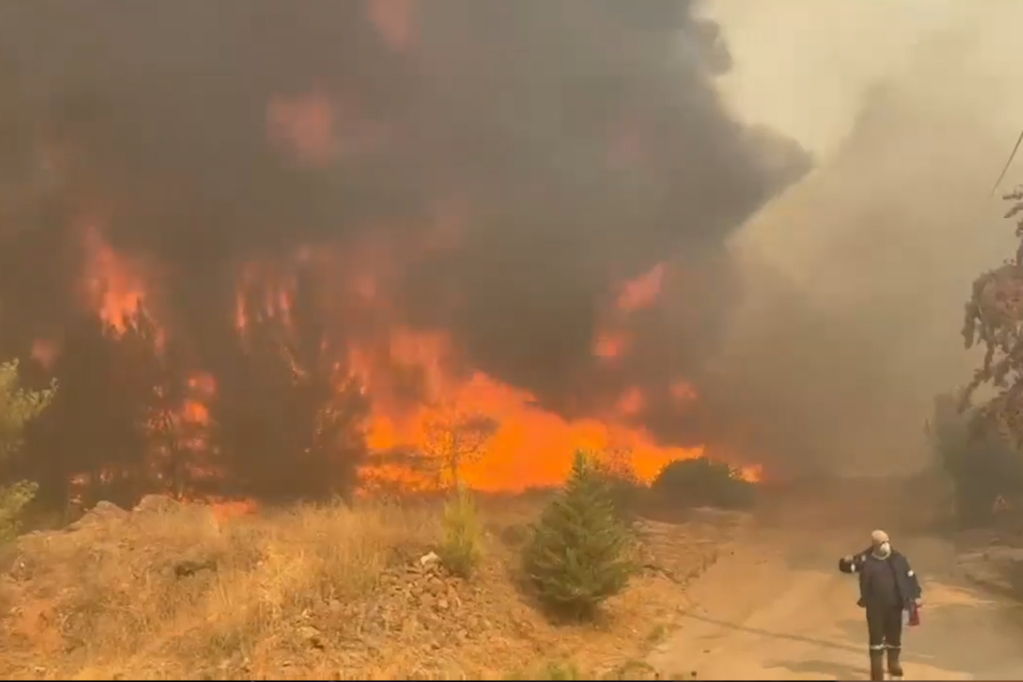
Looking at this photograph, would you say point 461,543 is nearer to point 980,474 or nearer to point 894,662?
point 894,662

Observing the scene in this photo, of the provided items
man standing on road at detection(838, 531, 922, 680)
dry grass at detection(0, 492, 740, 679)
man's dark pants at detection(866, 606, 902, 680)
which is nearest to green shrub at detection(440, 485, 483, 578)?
dry grass at detection(0, 492, 740, 679)

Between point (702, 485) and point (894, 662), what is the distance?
2101 cm

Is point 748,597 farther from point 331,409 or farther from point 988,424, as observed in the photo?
point 331,409

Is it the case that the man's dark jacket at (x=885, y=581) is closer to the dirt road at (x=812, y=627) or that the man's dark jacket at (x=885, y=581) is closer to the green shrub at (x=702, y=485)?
the dirt road at (x=812, y=627)

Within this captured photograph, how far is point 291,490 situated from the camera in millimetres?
31031

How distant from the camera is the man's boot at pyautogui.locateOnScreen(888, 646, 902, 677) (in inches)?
453

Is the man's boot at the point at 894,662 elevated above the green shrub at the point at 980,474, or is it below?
below

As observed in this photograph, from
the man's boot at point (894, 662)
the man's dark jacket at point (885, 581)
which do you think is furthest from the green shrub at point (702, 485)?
the man's dark jacket at point (885, 581)

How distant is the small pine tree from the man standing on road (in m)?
4.26

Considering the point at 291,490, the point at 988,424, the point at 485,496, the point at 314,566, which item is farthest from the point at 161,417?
the point at 988,424

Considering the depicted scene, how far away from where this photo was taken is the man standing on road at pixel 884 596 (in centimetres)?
1139

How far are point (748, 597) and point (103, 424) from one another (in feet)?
81.0

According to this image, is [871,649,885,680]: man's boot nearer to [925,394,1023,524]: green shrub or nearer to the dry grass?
the dry grass

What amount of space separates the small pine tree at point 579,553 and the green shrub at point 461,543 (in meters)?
1.18
